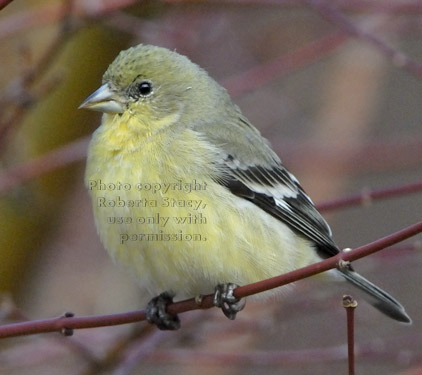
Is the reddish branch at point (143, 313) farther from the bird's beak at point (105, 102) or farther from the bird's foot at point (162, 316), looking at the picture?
the bird's beak at point (105, 102)

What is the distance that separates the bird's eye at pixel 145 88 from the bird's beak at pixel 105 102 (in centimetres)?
15

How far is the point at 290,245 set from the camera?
15.0 ft

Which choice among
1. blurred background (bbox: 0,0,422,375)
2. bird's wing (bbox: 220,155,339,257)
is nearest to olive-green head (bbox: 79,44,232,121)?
blurred background (bbox: 0,0,422,375)

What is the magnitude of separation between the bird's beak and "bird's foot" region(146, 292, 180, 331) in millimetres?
996

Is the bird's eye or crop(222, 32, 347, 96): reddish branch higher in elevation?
crop(222, 32, 347, 96): reddish branch

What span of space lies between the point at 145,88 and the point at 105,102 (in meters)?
0.29

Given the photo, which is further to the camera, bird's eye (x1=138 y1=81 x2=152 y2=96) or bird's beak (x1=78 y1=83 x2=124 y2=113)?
bird's eye (x1=138 y1=81 x2=152 y2=96)

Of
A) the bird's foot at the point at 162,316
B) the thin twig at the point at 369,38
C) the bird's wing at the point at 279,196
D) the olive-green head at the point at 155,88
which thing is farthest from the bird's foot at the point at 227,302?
the thin twig at the point at 369,38

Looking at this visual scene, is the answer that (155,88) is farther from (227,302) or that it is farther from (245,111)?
(245,111)

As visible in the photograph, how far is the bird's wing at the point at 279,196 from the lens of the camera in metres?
4.48

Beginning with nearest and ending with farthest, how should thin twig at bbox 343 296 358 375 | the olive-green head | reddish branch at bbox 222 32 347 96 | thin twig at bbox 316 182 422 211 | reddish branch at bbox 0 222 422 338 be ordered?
reddish branch at bbox 0 222 422 338 < thin twig at bbox 343 296 358 375 < thin twig at bbox 316 182 422 211 < the olive-green head < reddish branch at bbox 222 32 347 96

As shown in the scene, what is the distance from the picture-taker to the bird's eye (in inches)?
183

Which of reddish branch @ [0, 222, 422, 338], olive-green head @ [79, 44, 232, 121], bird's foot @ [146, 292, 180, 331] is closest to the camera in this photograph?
reddish branch @ [0, 222, 422, 338]

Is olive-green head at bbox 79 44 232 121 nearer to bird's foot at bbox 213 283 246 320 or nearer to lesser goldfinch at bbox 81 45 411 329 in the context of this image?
lesser goldfinch at bbox 81 45 411 329
